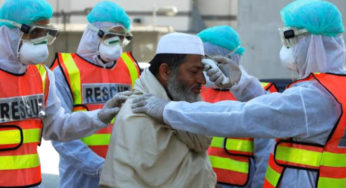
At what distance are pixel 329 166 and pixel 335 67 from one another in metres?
0.50

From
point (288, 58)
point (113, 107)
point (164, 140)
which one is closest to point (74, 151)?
point (113, 107)

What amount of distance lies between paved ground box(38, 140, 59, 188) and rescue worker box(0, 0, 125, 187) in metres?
3.06

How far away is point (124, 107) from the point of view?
298cm

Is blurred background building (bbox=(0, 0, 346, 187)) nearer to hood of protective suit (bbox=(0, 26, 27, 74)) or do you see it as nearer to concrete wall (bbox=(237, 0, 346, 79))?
concrete wall (bbox=(237, 0, 346, 79))

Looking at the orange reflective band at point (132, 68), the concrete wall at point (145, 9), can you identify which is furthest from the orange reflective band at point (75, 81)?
the concrete wall at point (145, 9)

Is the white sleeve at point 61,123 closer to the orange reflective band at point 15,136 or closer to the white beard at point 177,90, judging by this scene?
the orange reflective band at point 15,136

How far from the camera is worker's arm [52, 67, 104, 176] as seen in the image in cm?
410

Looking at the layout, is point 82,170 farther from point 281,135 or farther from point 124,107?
point 281,135

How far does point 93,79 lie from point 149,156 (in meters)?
1.73

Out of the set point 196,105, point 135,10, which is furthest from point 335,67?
point 135,10

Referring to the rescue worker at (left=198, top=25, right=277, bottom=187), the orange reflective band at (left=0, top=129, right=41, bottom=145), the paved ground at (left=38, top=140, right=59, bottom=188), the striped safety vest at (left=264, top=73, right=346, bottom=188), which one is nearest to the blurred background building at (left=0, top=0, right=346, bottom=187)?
the paved ground at (left=38, top=140, right=59, bottom=188)

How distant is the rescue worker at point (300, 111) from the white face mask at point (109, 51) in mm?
1467

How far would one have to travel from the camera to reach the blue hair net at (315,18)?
315 centimetres

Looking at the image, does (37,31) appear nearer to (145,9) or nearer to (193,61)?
(193,61)
